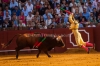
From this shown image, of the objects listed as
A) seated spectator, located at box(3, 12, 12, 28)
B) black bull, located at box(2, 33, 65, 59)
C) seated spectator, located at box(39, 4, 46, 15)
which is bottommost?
black bull, located at box(2, 33, 65, 59)

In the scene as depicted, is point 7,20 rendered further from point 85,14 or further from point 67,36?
point 85,14

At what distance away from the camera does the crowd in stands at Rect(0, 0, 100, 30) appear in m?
17.7

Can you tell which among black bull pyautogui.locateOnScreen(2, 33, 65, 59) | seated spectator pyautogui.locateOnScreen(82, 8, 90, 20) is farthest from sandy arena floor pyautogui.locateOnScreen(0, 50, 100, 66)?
seated spectator pyautogui.locateOnScreen(82, 8, 90, 20)

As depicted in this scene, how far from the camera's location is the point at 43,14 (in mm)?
18359

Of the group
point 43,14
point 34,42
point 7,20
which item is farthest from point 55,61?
point 43,14

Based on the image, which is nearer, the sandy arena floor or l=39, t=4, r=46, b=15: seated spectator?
the sandy arena floor

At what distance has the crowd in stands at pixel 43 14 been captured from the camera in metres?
17.7

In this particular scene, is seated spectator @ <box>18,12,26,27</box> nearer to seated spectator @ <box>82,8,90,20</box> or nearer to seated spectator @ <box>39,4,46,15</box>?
seated spectator @ <box>39,4,46,15</box>

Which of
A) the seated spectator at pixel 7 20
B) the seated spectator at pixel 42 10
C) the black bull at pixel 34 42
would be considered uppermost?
the seated spectator at pixel 42 10

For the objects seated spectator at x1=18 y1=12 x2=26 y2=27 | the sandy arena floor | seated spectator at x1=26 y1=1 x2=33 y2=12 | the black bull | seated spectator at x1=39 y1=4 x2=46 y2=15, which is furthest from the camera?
seated spectator at x1=39 y1=4 x2=46 y2=15

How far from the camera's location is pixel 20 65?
11328 mm

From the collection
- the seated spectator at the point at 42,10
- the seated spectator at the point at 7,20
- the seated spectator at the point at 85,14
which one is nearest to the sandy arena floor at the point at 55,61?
the seated spectator at the point at 7,20

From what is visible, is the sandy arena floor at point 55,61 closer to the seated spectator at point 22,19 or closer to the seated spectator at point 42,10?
the seated spectator at point 22,19

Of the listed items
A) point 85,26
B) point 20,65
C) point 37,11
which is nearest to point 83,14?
point 85,26
